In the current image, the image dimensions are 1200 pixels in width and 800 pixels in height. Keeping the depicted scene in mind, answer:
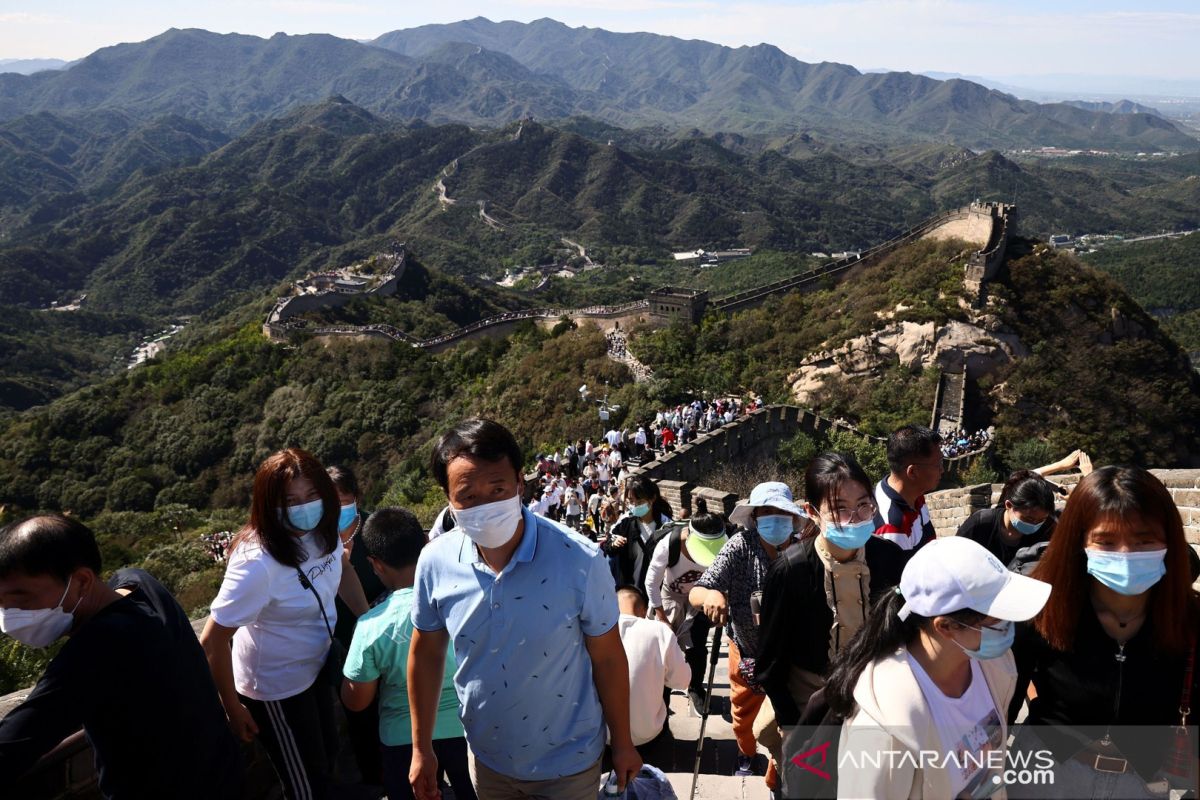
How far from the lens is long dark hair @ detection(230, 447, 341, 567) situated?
3.27m

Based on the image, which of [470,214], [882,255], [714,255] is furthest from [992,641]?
[470,214]

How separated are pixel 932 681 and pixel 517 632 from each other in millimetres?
1343

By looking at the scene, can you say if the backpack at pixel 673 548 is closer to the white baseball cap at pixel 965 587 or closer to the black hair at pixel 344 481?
the black hair at pixel 344 481

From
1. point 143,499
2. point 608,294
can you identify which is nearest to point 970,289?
point 143,499

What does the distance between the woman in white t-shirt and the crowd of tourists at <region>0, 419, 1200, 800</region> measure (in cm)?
1

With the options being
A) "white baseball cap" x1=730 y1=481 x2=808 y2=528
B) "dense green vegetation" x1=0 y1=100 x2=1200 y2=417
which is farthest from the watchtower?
"dense green vegetation" x1=0 y1=100 x2=1200 y2=417

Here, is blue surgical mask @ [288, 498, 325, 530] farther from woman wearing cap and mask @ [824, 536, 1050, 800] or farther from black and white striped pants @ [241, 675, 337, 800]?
woman wearing cap and mask @ [824, 536, 1050, 800]

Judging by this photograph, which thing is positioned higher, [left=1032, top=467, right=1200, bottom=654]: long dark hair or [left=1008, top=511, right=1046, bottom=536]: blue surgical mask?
[left=1032, top=467, right=1200, bottom=654]: long dark hair

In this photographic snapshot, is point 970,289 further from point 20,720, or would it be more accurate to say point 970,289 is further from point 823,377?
point 20,720

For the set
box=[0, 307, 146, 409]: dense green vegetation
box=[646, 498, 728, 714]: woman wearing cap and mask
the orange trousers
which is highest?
box=[646, 498, 728, 714]: woman wearing cap and mask

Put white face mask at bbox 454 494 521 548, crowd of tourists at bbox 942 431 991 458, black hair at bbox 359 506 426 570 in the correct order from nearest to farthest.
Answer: white face mask at bbox 454 494 521 548 < black hair at bbox 359 506 426 570 < crowd of tourists at bbox 942 431 991 458

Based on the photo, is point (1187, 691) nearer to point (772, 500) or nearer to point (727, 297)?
point (772, 500)

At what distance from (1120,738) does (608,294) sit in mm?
73655

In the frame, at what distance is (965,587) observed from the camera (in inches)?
89.0
